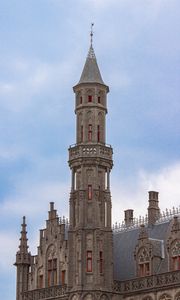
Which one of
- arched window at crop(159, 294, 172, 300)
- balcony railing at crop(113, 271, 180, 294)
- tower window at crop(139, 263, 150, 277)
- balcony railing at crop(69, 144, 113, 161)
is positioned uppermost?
balcony railing at crop(69, 144, 113, 161)

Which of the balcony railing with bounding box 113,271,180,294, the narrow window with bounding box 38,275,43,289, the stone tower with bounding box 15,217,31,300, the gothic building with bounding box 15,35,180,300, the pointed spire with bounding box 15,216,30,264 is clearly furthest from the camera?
the pointed spire with bounding box 15,216,30,264

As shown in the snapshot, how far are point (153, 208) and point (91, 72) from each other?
45.9ft

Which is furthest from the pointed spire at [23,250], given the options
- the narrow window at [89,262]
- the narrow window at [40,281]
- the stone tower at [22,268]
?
the narrow window at [89,262]

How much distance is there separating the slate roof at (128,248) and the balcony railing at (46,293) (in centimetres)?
498

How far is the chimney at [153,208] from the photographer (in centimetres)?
8881

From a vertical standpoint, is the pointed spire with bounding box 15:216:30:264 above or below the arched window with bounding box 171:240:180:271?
above

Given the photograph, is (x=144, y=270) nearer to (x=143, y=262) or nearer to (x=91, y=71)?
(x=143, y=262)

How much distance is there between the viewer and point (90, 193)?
278ft

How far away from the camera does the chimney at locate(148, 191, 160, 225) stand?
88812mm

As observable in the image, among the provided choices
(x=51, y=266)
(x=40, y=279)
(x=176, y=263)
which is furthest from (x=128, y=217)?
(x=176, y=263)

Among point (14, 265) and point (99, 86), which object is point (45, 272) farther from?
point (99, 86)

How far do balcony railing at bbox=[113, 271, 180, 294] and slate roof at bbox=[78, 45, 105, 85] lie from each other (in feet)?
60.7

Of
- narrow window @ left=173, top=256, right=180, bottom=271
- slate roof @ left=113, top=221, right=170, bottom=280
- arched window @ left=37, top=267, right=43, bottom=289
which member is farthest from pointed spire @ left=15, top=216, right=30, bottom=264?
narrow window @ left=173, top=256, right=180, bottom=271

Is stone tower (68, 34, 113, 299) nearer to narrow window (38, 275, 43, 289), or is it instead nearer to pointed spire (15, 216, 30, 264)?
narrow window (38, 275, 43, 289)
